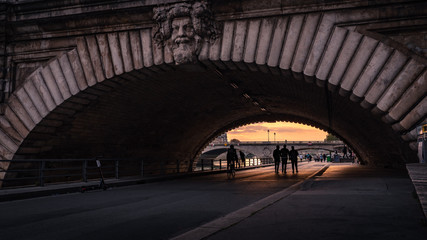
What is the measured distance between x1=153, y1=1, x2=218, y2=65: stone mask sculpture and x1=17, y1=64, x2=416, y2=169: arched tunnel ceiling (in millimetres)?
1017

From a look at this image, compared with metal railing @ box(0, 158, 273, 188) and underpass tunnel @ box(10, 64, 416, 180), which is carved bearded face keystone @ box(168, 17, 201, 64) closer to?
underpass tunnel @ box(10, 64, 416, 180)

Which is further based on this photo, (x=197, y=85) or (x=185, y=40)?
(x=197, y=85)

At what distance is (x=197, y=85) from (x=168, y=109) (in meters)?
3.08

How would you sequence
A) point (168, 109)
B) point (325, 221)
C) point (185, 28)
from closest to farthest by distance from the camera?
point (325, 221), point (185, 28), point (168, 109)

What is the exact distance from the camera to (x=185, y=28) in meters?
12.6

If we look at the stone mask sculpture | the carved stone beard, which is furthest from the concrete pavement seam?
the stone mask sculpture

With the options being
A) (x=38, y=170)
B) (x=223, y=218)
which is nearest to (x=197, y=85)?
(x=38, y=170)

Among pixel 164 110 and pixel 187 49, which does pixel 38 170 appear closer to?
pixel 187 49

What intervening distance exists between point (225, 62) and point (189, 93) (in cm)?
730

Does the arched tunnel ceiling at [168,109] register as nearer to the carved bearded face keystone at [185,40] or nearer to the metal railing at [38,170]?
the metal railing at [38,170]

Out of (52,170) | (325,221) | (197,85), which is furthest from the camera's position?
(197,85)

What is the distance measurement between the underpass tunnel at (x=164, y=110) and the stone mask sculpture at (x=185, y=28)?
97cm

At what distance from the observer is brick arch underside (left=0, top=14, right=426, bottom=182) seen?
10.7 meters

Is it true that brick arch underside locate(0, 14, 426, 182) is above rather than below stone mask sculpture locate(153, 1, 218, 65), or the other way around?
below
